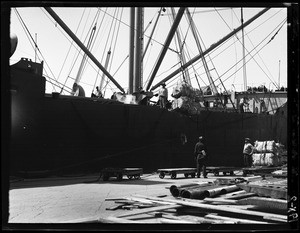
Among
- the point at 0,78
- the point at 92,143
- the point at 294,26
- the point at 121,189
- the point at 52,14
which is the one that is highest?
the point at 52,14

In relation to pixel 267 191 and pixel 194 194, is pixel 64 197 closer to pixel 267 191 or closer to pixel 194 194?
pixel 194 194

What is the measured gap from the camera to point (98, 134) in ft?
50.5

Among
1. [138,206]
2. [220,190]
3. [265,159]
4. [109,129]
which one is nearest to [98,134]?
[109,129]

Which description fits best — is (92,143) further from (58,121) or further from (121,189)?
(121,189)

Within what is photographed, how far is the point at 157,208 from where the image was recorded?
23.0 feet

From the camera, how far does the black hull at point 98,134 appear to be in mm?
13320

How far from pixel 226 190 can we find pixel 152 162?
8196 mm

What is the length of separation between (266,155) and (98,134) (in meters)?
8.35

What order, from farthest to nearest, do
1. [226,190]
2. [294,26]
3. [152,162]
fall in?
[152,162] → [226,190] → [294,26]

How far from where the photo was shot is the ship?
43.8 ft

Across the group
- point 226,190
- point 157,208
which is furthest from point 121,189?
point 157,208

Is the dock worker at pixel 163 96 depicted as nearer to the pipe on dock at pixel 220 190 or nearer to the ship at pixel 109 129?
the ship at pixel 109 129

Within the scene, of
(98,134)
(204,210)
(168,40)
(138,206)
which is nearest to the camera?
(204,210)

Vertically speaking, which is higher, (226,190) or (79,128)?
(79,128)
